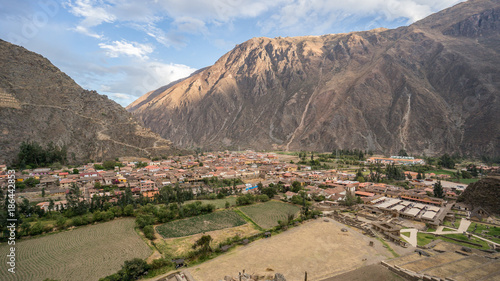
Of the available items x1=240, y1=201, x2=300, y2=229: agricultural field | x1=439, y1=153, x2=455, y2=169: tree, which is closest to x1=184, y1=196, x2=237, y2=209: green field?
x1=240, y1=201, x2=300, y2=229: agricultural field

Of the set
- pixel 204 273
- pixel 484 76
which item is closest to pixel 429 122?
pixel 484 76

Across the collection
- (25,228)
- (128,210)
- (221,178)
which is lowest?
(221,178)

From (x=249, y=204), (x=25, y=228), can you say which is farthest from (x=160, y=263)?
(x=249, y=204)

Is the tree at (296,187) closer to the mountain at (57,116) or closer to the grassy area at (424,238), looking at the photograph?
the grassy area at (424,238)

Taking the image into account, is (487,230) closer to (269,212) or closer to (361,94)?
(269,212)

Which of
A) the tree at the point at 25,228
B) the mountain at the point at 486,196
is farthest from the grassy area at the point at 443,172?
the tree at the point at 25,228

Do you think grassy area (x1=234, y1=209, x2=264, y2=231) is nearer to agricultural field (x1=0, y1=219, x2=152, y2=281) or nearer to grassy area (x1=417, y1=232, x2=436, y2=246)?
agricultural field (x1=0, y1=219, x2=152, y2=281)
